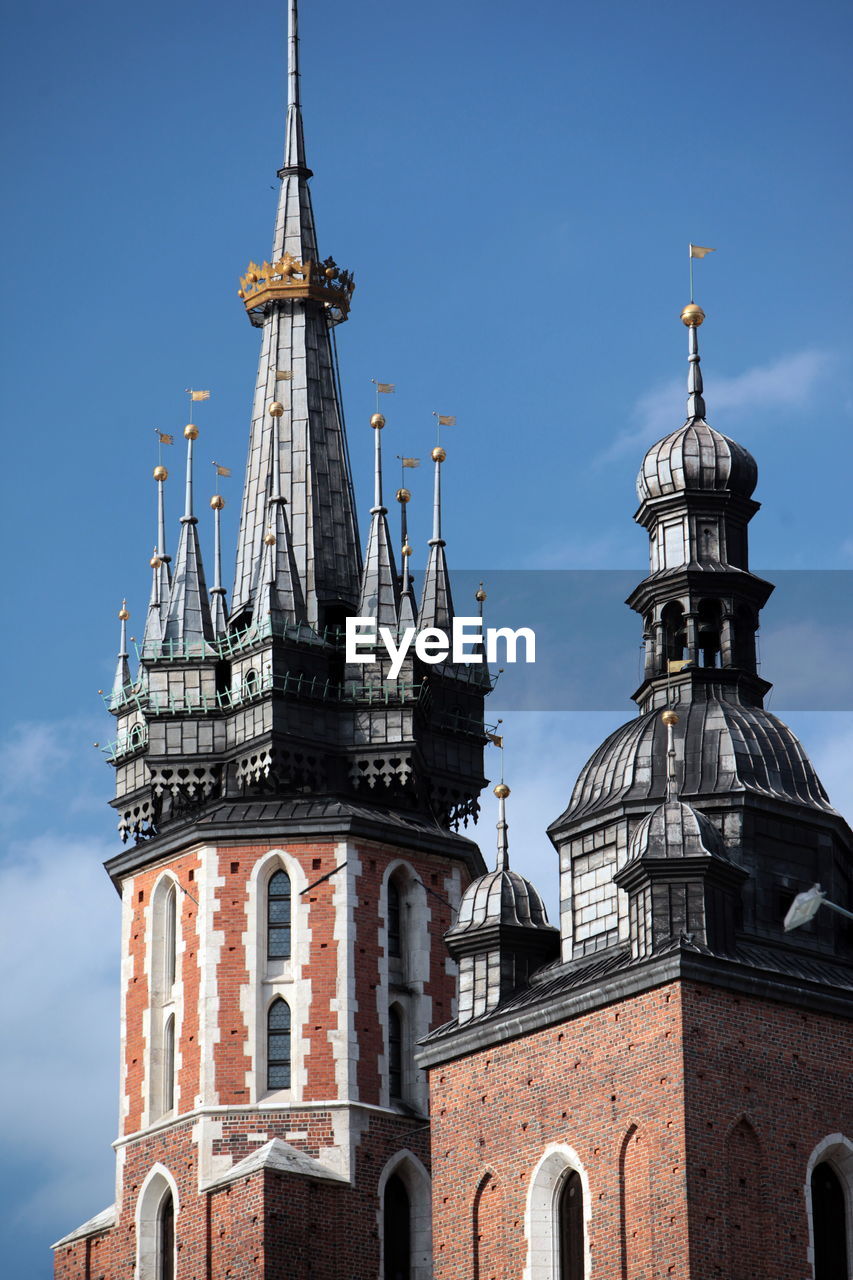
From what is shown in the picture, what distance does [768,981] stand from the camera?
82312mm

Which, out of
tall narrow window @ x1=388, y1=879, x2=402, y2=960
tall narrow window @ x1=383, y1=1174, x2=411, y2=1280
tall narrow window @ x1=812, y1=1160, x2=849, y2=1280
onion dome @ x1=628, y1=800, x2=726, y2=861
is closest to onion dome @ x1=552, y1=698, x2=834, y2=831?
onion dome @ x1=628, y1=800, x2=726, y2=861

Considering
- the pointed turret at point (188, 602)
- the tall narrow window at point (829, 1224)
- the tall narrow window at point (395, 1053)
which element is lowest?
the tall narrow window at point (829, 1224)

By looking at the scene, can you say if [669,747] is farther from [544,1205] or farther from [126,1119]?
[126,1119]

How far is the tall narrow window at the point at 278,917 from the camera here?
92.1 metres

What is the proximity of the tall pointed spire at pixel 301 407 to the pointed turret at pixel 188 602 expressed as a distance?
925mm

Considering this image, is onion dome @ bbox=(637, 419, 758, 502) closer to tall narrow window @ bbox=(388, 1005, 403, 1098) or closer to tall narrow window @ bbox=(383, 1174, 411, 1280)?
tall narrow window @ bbox=(388, 1005, 403, 1098)

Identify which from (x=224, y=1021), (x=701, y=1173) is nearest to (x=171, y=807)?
(x=224, y=1021)

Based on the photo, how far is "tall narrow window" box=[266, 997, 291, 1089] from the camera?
298 feet

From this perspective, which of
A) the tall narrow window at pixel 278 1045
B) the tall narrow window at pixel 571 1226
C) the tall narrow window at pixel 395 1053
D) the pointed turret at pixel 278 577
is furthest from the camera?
the pointed turret at pixel 278 577

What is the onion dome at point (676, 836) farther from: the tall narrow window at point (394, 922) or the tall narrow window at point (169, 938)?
the tall narrow window at point (169, 938)

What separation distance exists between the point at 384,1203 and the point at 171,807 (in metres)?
10.3

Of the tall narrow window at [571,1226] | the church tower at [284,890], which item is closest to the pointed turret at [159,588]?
the church tower at [284,890]

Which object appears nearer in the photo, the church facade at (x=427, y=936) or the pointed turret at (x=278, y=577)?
the church facade at (x=427, y=936)

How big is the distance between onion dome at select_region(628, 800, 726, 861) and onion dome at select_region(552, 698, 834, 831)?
9.02 feet
